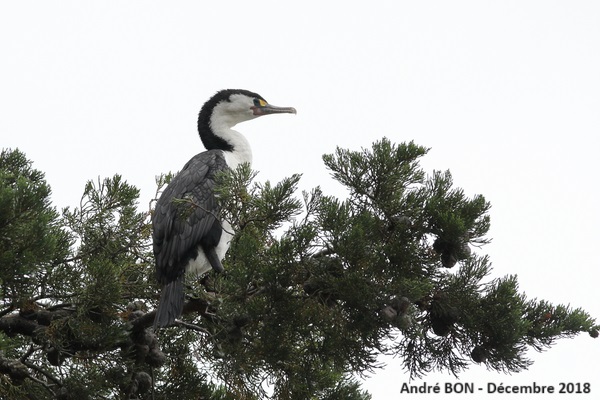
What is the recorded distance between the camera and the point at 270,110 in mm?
7691

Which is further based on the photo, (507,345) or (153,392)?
(153,392)

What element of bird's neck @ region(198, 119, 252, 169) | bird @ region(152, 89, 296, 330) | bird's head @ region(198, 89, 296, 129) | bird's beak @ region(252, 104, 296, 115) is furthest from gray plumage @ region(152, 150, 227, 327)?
bird's beak @ region(252, 104, 296, 115)

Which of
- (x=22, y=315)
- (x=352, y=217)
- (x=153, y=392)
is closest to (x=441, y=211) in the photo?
(x=352, y=217)

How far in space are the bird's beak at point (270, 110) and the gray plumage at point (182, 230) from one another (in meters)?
1.67

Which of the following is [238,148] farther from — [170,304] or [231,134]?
[170,304]

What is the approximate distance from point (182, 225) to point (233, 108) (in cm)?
215

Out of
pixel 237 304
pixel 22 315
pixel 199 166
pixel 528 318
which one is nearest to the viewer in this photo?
pixel 237 304

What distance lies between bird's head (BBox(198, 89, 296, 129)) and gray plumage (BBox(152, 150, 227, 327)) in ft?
4.49

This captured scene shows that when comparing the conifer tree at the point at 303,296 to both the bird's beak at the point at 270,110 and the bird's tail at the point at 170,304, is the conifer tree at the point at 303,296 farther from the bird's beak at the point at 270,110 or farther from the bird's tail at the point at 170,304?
the bird's beak at the point at 270,110

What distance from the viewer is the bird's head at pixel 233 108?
7.38 m

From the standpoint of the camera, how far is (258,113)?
7.65 meters

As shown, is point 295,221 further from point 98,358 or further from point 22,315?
point 22,315

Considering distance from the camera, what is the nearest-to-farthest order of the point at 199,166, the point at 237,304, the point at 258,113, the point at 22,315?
1. the point at 237,304
2. the point at 22,315
3. the point at 199,166
4. the point at 258,113

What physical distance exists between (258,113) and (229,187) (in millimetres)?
3400
